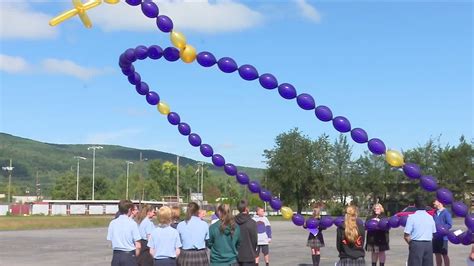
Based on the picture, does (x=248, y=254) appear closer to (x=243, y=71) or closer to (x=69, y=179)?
(x=243, y=71)

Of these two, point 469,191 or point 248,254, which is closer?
→ point 248,254

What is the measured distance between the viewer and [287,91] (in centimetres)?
1033

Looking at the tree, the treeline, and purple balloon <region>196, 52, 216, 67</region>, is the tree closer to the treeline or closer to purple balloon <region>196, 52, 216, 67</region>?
the treeline

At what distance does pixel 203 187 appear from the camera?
390ft

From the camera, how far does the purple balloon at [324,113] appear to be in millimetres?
10164

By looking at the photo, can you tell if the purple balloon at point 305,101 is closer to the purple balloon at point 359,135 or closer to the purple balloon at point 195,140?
the purple balloon at point 359,135

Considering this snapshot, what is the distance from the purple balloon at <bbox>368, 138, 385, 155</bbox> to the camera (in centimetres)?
993

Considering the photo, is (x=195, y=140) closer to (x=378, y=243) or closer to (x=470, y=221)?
(x=378, y=243)

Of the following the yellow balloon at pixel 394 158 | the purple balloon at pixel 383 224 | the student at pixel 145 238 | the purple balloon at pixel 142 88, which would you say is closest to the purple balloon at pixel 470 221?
the yellow balloon at pixel 394 158

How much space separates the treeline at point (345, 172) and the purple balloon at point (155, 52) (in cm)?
5741

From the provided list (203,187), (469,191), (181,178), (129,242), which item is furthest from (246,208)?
(181,178)

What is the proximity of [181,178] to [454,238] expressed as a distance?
118 meters

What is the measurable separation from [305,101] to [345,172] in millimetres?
64984

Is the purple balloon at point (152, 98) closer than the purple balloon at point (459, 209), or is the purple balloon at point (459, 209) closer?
the purple balloon at point (459, 209)
